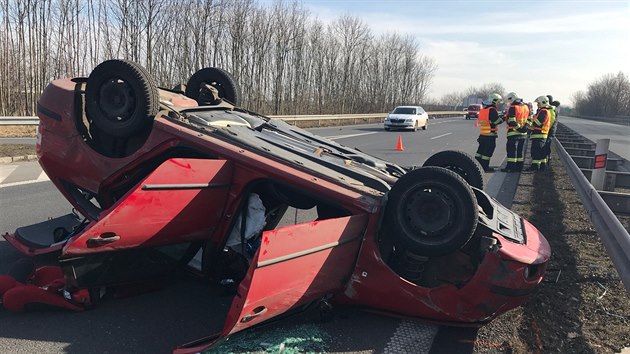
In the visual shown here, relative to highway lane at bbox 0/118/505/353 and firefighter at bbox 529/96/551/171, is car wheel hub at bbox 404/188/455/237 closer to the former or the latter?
highway lane at bbox 0/118/505/353

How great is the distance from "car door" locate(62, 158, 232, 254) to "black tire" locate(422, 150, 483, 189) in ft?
6.32

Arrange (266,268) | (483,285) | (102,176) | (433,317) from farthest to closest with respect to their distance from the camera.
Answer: (102,176) < (433,317) < (483,285) < (266,268)

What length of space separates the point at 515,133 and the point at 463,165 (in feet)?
23.3

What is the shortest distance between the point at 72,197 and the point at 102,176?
0.50 metres

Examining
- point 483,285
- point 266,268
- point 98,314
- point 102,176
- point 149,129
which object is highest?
point 149,129

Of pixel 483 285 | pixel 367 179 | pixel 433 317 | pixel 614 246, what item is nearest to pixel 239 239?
pixel 367 179

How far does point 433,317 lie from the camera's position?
291 cm

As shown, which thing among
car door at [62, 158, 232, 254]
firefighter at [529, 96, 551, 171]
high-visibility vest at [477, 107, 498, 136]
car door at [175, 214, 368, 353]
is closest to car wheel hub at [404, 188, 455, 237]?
car door at [175, 214, 368, 353]

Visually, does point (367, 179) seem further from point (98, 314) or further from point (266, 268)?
point (98, 314)

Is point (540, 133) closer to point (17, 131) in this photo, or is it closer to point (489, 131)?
point (489, 131)

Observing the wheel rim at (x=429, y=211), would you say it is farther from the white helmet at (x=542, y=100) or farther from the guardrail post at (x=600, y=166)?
the white helmet at (x=542, y=100)

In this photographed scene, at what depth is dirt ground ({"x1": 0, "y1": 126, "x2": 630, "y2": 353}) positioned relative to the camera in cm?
283

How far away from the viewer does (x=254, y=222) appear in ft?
10.5

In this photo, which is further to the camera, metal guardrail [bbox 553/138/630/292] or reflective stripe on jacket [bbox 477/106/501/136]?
reflective stripe on jacket [bbox 477/106/501/136]
